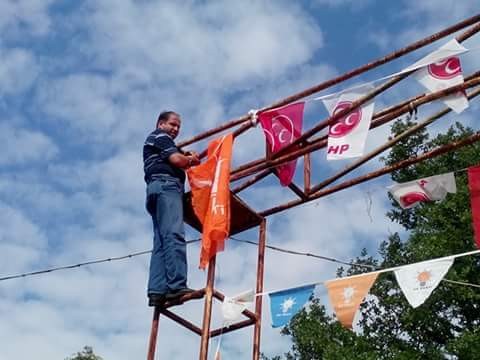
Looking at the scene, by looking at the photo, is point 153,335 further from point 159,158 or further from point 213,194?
point 159,158

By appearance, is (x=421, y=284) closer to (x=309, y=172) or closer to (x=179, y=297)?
(x=309, y=172)

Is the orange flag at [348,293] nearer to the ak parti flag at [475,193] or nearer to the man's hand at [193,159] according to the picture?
the ak parti flag at [475,193]

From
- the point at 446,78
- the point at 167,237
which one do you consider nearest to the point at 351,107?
the point at 446,78

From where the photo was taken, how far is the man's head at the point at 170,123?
6.04m

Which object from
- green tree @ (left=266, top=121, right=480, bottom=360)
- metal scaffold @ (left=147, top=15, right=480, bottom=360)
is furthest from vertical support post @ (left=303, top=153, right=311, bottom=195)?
green tree @ (left=266, top=121, right=480, bottom=360)

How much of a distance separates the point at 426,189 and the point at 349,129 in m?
1.12

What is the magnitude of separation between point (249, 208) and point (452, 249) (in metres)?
10.2

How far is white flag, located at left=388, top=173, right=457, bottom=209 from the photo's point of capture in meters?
6.03

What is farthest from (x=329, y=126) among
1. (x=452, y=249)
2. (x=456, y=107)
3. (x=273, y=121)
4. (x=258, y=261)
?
(x=452, y=249)

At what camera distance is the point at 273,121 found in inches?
230

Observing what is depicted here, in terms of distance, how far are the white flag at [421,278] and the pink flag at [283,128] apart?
3.77 ft

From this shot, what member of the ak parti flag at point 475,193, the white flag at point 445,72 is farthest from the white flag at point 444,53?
the ak parti flag at point 475,193

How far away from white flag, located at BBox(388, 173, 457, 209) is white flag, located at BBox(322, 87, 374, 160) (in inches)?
41.4

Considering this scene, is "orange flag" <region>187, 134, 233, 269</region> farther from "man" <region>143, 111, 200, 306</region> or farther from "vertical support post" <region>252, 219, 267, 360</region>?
"vertical support post" <region>252, 219, 267, 360</region>
